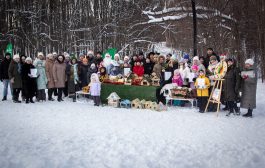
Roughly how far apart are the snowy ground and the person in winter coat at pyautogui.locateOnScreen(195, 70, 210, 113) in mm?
449

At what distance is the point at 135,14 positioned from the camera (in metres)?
28.9

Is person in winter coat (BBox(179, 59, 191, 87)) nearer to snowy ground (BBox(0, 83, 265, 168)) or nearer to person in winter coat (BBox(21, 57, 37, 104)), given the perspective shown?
snowy ground (BBox(0, 83, 265, 168))

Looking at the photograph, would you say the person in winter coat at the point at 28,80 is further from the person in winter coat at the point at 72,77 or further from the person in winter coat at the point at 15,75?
the person in winter coat at the point at 72,77

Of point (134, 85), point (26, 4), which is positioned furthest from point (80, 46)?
point (134, 85)

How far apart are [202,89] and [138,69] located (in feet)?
10.4

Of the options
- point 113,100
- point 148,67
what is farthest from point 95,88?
point 148,67

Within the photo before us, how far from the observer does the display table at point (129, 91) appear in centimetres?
1039

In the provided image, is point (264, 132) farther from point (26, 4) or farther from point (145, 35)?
point (26, 4)

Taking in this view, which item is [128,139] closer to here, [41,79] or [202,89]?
[202,89]

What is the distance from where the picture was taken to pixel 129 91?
422 inches

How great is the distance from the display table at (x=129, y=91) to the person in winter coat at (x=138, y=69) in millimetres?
1139

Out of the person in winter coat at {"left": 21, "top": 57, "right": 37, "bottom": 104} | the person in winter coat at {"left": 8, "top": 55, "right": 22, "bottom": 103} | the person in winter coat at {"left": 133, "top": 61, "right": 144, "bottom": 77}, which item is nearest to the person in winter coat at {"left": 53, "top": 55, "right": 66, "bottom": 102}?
the person in winter coat at {"left": 21, "top": 57, "right": 37, "bottom": 104}

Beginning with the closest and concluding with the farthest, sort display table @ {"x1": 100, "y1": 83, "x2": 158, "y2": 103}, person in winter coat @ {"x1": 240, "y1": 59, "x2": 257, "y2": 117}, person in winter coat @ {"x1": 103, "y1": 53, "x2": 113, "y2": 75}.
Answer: person in winter coat @ {"x1": 240, "y1": 59, "x2": 257, "y2": 117} < display table @ {"x1": 100, "y1": 83, "x2": 158, "y2": 103} < person in winter coat @ {"x1": 103, "y1": 53, "x2": 113, "y2": 75}

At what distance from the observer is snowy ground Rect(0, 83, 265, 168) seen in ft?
16.0
